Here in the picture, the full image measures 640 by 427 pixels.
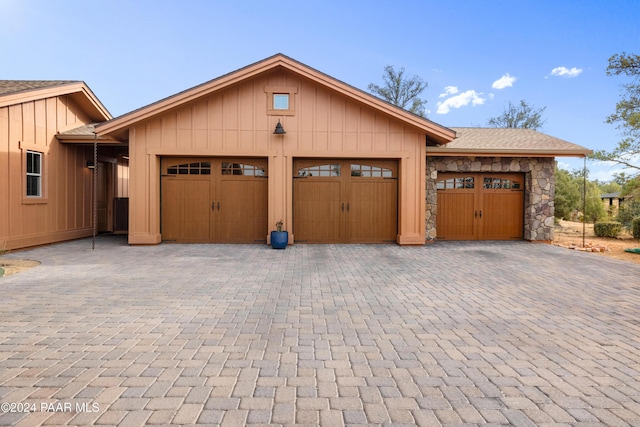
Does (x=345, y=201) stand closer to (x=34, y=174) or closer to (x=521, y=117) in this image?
(x=34, y=174)

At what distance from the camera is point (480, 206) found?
12.2 metres

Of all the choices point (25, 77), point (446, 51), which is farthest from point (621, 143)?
point (25, 77)

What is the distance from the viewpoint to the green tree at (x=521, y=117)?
2766cm

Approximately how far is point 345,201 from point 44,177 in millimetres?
8938

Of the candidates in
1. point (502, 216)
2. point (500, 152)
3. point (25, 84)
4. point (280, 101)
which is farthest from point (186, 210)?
point (502, 216)

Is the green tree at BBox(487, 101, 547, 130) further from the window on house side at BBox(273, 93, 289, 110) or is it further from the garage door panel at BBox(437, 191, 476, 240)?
the window on house side at BBox(273, 93, 289, 110)

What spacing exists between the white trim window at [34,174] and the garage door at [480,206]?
40.5ft

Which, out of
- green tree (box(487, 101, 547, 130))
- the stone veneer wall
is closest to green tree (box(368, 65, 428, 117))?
green tree (box(487, 101, 547, 130))

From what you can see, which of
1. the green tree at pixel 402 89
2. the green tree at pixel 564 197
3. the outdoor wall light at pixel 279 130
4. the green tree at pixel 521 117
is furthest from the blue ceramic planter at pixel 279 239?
the green tree at pixel 521 117

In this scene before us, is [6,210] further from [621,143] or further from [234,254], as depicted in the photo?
[621,143]

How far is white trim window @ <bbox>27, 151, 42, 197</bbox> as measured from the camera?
32.8 ft

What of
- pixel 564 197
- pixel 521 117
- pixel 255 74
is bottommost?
pixel 564 197

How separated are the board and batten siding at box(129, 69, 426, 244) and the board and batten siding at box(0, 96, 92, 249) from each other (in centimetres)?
258

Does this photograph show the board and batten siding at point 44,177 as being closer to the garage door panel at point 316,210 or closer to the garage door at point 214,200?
the garage door at point 214,200
